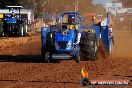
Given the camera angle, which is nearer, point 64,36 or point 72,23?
point 64,36

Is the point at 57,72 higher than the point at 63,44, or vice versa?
the point at 63,44

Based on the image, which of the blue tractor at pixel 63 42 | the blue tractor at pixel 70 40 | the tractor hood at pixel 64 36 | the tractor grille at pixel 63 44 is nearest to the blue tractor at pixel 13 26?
the blue tractor at pixel 70 40

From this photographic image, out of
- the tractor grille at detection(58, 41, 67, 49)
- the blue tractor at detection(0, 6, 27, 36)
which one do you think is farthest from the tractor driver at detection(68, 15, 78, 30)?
the blue tractor at detection(0, 6, 27, 36)

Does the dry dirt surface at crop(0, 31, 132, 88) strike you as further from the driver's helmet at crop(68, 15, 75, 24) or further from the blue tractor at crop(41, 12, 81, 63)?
the driver's helmet at crop(68, 15, 75, 24)

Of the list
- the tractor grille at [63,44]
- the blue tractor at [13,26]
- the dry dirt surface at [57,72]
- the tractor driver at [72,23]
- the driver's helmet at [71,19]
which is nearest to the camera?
the dry dirt surface at [57,72]

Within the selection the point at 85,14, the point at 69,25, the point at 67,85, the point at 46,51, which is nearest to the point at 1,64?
the point at 46,51

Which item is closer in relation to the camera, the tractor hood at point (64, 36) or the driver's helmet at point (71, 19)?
the tractor hood at point (64, 36)

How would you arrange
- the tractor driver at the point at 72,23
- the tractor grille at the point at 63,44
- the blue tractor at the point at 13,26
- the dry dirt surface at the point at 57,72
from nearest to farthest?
the dry dirt surface at the point at 57,72 → the tractor grille at the point at 63,44 → the tractor driver at the point at 72,23 → the blue tractor at the point at 13,26

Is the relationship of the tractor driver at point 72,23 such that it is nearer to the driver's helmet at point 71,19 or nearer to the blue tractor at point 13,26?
the driver's helmet at point 71,19

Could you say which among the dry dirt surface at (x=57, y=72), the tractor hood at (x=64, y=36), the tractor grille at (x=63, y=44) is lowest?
the dry dirt surface at (x=57, y=72)

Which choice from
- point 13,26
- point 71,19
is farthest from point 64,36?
point 13,26

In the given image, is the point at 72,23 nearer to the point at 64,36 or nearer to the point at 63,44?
the point at 64,36

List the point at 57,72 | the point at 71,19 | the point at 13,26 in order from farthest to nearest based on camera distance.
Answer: the point at 13,26, the point at 71,19, the point at 57,72

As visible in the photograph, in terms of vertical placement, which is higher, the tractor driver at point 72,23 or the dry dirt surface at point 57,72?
the tractor driver at point 72,23
